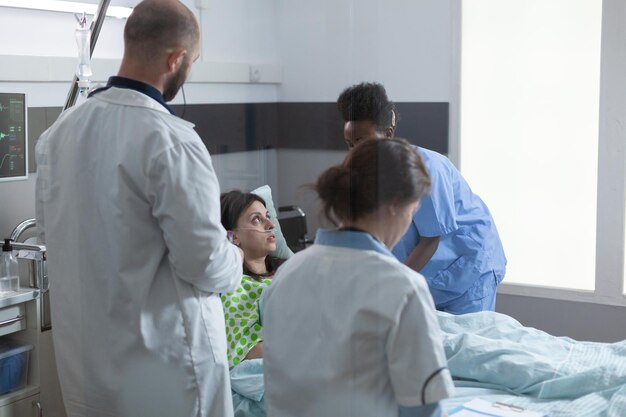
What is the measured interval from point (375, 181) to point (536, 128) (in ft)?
8.17

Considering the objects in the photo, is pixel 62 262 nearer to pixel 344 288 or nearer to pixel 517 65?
pixel 344 288

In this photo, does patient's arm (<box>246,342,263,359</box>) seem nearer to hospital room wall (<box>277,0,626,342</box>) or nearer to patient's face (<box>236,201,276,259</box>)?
patient's face (<box>236,201,276,259</box>)

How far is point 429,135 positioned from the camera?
2.86 metres

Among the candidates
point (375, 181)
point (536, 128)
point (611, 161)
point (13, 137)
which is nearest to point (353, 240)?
point (375, 181)

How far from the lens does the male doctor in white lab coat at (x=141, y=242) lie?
1.50 metres

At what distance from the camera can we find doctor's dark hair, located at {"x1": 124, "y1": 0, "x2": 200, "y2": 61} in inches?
61.2

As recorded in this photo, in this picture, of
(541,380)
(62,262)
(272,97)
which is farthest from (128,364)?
(541,380)

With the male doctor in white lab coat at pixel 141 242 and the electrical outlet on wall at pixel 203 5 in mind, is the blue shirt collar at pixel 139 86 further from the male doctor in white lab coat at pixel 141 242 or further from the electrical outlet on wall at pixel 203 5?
the electrical outlet on wall at pixel 203 5

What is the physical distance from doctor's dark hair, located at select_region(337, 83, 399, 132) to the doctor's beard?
1.05 feet

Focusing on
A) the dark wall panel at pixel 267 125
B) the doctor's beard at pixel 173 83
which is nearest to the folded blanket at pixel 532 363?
the dark wall panel at pixel 267 125

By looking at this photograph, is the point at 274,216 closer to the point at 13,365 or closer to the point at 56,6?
the point at 13,365

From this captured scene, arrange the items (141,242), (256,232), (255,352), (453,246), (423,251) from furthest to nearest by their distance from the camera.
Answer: (453,246) < (423,251) < (255,352) < (256,232) < (141,242)

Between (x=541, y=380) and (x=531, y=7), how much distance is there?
2056 millimetres

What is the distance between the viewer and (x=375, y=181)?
4.23 ft
